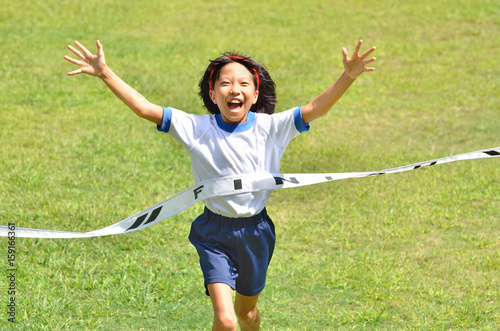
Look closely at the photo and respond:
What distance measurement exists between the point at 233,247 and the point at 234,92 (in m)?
0.92

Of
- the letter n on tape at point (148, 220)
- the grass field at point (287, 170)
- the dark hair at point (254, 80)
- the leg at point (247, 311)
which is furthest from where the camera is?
the grass field at point (287, 170)

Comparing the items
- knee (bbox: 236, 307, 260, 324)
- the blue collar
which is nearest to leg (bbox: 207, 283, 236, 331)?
knee (bbox: 236, 307, 260, 324)

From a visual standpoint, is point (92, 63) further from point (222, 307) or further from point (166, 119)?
point (222, 307)

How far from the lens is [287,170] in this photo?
851 centimetres

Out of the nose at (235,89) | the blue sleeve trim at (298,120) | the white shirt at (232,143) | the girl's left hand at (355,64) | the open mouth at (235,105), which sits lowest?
the white shirt at (232,143)

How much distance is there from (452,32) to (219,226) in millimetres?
11828

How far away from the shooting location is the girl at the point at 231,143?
4016mm

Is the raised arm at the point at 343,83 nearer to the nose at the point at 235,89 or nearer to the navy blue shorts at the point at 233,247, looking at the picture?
the nose at the point at 235,89

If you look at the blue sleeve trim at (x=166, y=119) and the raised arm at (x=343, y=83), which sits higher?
the raised arm at (x=343, y=83)

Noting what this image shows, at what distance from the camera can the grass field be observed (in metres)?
5.54

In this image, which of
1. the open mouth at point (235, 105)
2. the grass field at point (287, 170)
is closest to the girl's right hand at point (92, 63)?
the open mouth at point (235, 105)

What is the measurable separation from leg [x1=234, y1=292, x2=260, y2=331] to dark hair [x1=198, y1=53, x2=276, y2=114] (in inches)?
48.1

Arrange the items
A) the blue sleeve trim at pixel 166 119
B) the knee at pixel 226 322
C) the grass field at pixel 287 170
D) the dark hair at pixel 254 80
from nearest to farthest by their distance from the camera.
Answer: the knee at pixel 226 322, the blue sleeve trim at pixel 166 119, the dark hair at pixel 254 80, the grass field at pixel 287 170

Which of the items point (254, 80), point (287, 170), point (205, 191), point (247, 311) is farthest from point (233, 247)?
point (287, 170)
